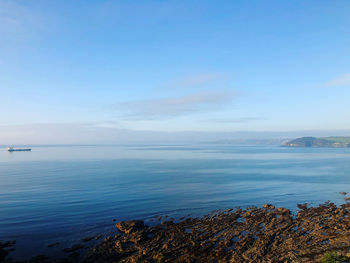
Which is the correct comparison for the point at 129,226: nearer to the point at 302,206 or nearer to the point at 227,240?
the point at 227,240

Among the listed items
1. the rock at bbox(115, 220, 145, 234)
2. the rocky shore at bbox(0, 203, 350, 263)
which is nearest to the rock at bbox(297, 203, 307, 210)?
the rocky shore at bbox(0, 203, 350, 263)

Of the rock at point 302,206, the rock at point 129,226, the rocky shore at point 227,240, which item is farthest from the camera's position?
the rock at point 302,206

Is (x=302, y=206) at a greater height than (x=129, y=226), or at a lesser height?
lesser

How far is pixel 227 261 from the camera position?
2147 cm

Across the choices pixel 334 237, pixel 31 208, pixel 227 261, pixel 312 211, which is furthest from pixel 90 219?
pixel 312 211

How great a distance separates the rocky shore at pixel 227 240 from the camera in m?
22.4

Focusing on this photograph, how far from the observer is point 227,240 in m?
26.0

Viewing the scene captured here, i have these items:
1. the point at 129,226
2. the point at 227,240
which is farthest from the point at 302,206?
the point at 129,226

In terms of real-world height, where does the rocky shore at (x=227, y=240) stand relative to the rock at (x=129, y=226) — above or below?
below

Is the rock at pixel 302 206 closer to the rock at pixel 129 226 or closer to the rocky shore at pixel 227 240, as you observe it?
the rocky shore at pixel 227 240

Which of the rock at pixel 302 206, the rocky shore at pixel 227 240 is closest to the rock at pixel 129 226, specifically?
the rocky shore at pixel 227 240

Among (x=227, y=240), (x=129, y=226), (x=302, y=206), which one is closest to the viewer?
(x=227, y=240)

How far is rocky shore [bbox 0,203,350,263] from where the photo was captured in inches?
883

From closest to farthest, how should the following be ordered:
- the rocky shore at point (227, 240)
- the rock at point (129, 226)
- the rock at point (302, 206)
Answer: the rocky shore at point (227, 240) < the rock at point (129, 226) < the rock at point (302, 206)
